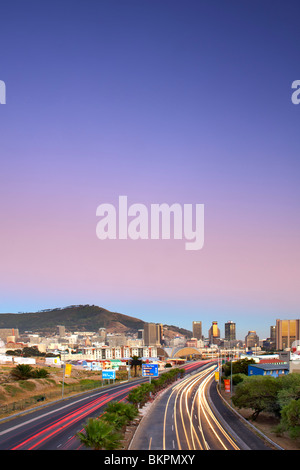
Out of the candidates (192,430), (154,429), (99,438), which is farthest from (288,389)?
(99,438)

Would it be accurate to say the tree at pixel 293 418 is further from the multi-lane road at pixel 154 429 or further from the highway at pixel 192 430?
the multi-lane road at pixel 154 429

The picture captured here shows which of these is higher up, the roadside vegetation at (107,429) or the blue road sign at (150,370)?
the roadside vegetation at (107,429)

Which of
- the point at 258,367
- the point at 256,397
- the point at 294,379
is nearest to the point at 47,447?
the point at 256,397

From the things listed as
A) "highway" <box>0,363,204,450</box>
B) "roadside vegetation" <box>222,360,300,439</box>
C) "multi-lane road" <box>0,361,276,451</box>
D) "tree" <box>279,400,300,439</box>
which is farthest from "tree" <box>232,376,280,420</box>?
"highway" <box>0,363,204,450</box>

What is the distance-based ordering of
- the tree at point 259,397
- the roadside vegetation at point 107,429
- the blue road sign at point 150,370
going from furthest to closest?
the blue road sign at point 150,370
the tree at point 259,397
the roadside vegetation at point 107,429

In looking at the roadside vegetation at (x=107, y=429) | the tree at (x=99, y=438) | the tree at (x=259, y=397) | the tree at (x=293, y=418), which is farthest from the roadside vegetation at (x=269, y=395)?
the tree at (x=99, y=438)

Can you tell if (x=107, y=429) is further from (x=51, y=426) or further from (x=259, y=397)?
(x=259, y=397)

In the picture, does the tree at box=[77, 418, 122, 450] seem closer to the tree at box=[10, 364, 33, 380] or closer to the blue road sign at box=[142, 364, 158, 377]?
the blue road sign at box=[142, 364, 158, 377]

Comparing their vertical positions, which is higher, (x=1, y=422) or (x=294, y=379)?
(x=294, y=379)
